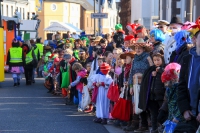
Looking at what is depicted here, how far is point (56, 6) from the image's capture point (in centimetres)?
10475

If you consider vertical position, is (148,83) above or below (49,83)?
above

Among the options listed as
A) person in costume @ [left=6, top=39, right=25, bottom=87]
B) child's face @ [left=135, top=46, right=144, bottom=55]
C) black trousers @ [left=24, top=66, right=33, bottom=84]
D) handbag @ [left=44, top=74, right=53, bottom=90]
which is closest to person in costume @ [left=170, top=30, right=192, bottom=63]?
child's face @ [left=135, top=46, right=144, bottom=55]

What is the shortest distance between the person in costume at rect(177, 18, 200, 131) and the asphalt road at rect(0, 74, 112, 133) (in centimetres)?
467

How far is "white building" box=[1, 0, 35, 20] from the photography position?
77.6 m

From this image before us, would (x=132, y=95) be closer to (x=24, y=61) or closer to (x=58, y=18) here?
(x=24, y=61)

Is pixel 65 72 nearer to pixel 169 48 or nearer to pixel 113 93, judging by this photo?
pixel 113 93

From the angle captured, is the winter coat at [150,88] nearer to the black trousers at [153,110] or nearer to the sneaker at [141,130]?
the black trousers at [153,110]

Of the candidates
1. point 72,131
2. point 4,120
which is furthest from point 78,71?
point 72,131

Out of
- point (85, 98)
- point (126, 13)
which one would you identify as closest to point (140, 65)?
point (85, 98)

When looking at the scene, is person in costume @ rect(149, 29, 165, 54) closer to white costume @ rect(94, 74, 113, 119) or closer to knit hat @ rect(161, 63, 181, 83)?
white costume @ rect(94, 74, 113, 119)

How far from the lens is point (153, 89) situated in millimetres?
10227

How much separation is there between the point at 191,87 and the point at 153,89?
3556 mm

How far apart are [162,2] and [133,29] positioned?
20.9m

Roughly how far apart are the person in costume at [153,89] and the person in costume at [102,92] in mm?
2202
